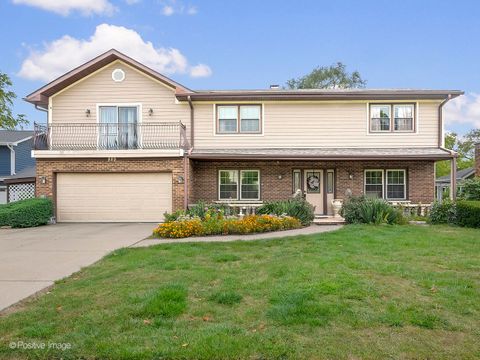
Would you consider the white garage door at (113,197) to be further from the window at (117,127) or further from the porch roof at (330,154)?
the porch roof at (330,154)

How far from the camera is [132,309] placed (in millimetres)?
4602

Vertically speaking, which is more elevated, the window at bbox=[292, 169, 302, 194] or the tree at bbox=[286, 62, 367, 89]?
the tree at bbox=[286, 62, 367, 89]

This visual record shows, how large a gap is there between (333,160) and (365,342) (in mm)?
13110

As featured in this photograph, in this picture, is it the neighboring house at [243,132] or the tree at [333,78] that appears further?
the tree at [333,78]

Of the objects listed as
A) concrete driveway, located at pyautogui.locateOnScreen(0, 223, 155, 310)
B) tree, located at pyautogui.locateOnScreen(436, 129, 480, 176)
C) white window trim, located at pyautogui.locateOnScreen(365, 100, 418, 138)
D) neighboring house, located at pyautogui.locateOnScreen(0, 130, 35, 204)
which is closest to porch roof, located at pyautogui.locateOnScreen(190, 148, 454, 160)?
white window trim, located at pyautogui.locateOnScreen(365, 100, 418, 138)

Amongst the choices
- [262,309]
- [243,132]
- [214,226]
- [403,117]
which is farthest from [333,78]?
[262,309]

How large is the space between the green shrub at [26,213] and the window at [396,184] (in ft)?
46.3

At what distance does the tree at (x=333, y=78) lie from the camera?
38.2 m

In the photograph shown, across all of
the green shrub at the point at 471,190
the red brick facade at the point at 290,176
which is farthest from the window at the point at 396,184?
the green shrub at the point at 471,190

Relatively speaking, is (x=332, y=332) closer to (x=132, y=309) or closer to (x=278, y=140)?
(x=132, y=309)

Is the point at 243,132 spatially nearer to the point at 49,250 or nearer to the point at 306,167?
the point at 306,167

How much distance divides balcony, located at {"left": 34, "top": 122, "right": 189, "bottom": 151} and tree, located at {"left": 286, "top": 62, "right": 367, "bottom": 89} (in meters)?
24.9

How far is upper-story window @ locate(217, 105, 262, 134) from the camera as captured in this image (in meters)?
17.0

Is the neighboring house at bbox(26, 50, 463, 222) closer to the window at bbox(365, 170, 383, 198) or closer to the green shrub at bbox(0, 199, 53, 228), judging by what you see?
the window at bbox(365, 170, 383, 198)
